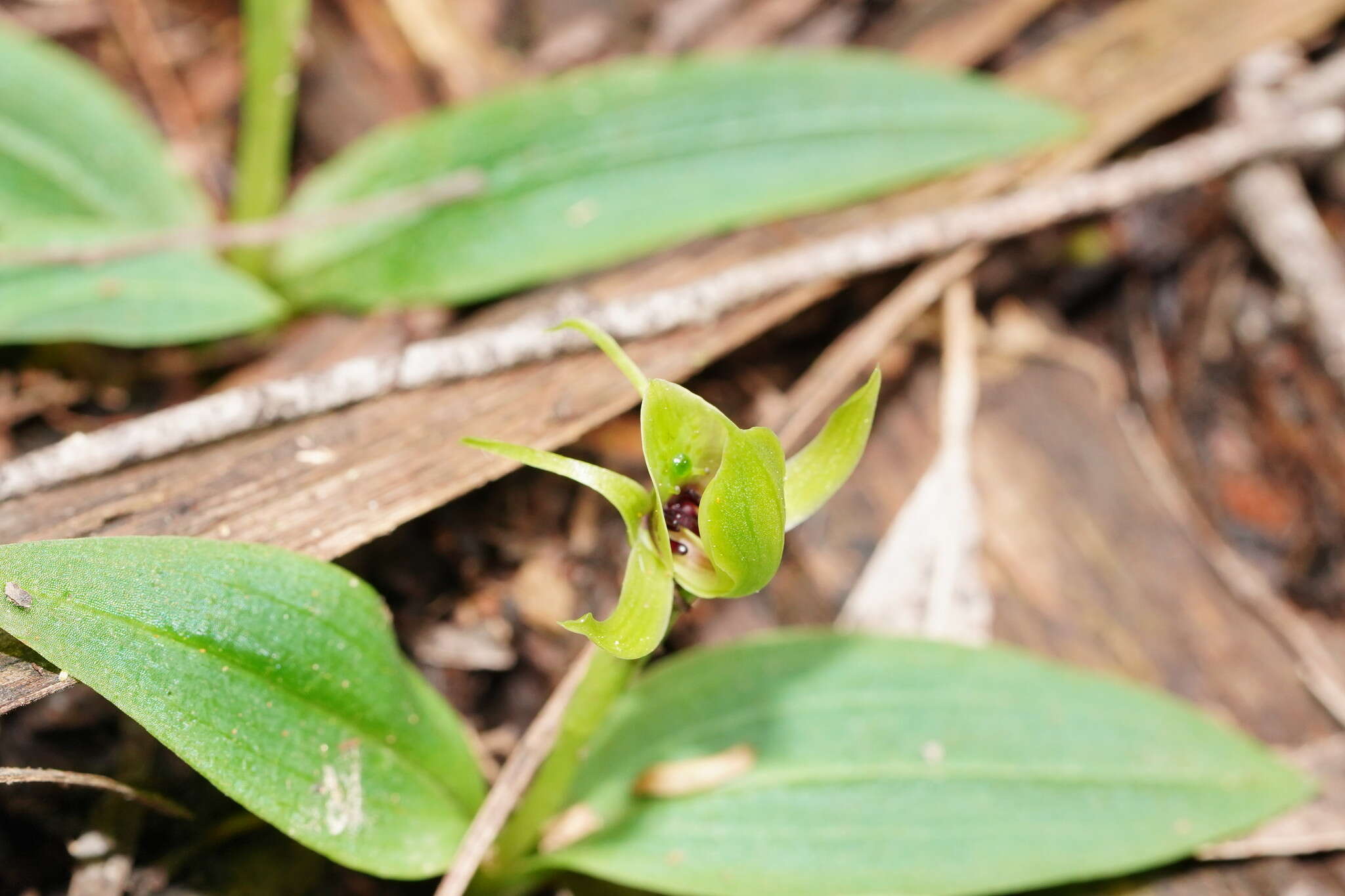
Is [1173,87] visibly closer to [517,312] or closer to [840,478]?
[517,312]

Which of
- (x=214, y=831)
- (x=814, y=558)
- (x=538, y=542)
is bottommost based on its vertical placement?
(x=214, y=831)

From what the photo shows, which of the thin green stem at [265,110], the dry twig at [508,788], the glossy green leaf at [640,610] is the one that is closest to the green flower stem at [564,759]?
the dry twig at [508,788]

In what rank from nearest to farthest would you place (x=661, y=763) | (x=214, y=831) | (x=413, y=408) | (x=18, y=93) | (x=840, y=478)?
(x=840, y=478), (x=214, y=831), (x=661, y=763), (x=413, y=408), (x=18, y=93)

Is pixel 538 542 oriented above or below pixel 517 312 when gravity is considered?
below

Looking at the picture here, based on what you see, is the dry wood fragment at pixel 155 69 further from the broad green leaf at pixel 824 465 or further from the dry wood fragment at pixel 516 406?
the broad green leaf at pixel 824 465

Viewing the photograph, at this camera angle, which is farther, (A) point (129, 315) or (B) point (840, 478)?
(A) point (129, 315)

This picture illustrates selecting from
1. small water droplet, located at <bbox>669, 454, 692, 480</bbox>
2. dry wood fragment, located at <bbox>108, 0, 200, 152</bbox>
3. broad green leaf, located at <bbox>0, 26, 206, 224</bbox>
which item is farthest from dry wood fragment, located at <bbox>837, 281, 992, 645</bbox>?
dry wood fragment, located at <bbox>108, 0, 200, 152</bbox>

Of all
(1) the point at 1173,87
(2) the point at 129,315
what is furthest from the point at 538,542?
(1) the point at 1173,87

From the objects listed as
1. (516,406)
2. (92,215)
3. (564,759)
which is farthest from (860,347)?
(92,215)
